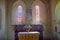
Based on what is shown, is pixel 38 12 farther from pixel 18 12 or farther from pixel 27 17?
pixel 18 12

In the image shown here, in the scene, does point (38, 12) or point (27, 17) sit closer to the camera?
point (27, 17)

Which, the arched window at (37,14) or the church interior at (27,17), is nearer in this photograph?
the church interior at (27,17)

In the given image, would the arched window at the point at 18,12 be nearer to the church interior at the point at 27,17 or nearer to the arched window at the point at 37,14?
the church interior at the point at 27,17

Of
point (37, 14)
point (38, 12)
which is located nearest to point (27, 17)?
point (37, 14)

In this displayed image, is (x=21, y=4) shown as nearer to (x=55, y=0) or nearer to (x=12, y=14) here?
(x=12, y=14)

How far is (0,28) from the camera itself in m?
10.5

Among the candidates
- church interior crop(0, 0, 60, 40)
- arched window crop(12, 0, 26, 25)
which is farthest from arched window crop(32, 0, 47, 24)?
arched window crop(12, 0, 26, 25)

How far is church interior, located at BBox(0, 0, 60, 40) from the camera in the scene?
10547 millimetres

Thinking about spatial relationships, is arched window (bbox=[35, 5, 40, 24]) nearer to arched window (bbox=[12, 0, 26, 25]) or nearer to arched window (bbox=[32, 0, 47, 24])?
arched window (bbox=[32, 0, 47, 24])

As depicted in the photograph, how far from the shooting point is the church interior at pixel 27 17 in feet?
34.6

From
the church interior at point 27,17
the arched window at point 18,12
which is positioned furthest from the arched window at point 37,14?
the arched window at point 18,12

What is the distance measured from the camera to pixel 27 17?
36.3 ft

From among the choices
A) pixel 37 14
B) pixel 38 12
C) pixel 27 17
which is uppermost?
pixel 38 12

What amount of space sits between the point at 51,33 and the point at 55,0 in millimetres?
2578
